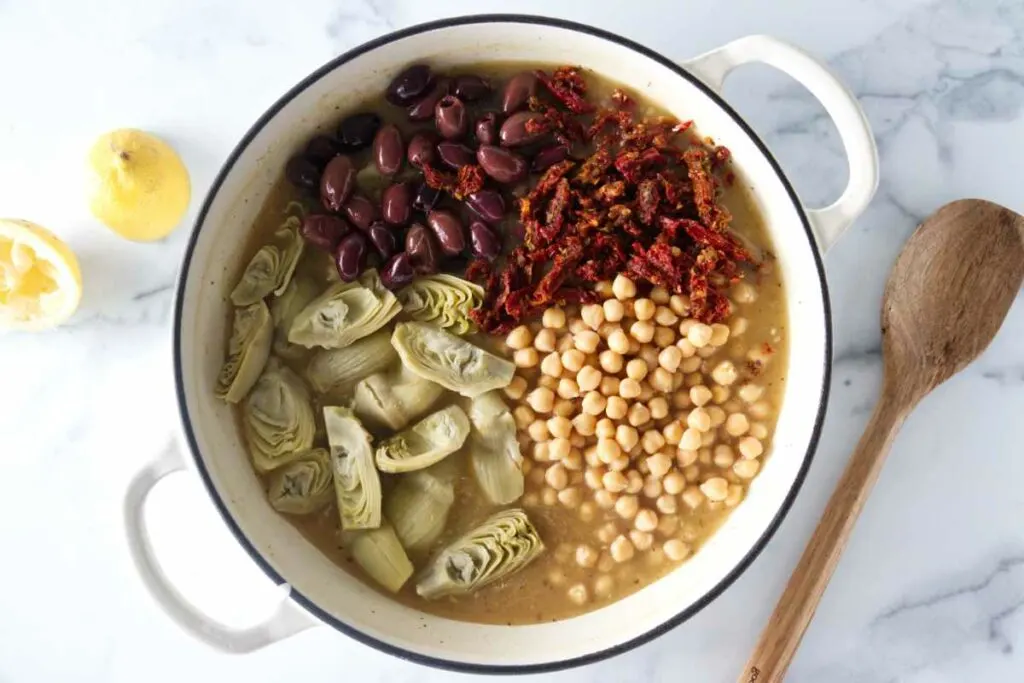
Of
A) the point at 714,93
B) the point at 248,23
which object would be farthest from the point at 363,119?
the point at 714,93

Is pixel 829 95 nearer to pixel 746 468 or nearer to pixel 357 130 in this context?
pixel 746 468

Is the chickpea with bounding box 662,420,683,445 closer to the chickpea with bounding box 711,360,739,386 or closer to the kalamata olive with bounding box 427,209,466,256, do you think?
the chickpea with bounding box 711,360,739,386

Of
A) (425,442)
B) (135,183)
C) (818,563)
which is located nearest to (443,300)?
(425,442)

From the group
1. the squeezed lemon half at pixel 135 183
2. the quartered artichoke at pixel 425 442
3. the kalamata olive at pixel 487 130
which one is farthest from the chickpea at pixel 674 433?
the squeezed lemon half at pixel 135 183

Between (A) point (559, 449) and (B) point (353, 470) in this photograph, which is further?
(A) point (559, 449)

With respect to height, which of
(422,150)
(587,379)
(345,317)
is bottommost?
(587,379)

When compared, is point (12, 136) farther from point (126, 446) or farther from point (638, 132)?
point (638, 132)
